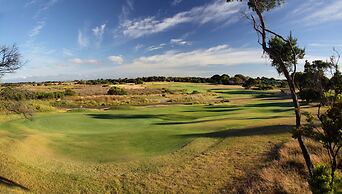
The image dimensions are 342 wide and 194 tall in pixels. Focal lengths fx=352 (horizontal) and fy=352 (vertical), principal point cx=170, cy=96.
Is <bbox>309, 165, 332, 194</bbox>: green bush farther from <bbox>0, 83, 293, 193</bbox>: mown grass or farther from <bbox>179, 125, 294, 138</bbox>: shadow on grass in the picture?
<bbox>179, 125, 294, 138</bbox>: shadow on grass

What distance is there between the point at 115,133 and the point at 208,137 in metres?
8.60

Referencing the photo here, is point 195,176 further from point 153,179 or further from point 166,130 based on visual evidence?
point 166,130

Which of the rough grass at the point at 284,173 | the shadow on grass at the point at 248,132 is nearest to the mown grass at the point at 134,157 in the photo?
the shadow on grass at the point at 248,132

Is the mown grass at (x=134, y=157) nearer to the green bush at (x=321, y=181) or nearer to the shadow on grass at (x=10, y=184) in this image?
the shadow on grass at (x=10, y=184)

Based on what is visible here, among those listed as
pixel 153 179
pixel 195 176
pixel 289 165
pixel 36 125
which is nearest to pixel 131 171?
pixel 153 179

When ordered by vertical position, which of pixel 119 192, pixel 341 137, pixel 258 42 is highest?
pixel 258 42

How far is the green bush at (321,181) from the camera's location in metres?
18.1

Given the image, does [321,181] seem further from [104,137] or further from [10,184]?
[104,137]

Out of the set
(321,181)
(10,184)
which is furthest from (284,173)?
(10,184)

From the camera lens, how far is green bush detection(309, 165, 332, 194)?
1809cm

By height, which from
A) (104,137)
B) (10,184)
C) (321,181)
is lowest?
(10,184)

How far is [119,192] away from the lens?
2028 cm

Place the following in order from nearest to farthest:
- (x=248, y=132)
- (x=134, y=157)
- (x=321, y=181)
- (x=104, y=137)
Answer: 1. (x=321, y=181)
2. (x=134, y=157)
3. (x=104, y=137)
4. (x=248, y=132)

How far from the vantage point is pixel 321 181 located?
719 inches
